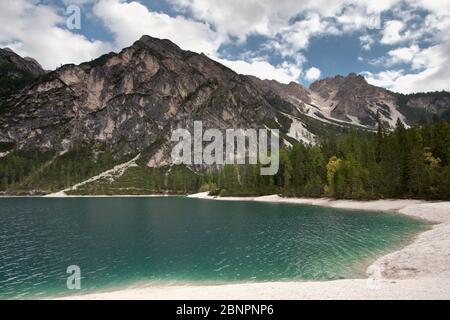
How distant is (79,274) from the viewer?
33.7 m

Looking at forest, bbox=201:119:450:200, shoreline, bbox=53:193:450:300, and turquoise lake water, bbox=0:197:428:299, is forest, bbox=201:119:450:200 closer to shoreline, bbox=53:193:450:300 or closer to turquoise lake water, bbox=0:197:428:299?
turquoise lake water, bbox=0:197:428:299

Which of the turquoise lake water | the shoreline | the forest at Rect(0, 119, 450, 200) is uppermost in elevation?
the forest at Rect(0, 119, 450, 200)

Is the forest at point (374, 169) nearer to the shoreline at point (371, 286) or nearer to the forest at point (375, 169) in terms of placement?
the forest at point (375, 169)

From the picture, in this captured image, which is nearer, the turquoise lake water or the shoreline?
the shoreline

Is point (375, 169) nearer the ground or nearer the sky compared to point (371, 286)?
nearer the sky

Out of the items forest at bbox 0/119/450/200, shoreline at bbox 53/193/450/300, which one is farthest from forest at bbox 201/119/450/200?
shoreline at bbox 53/193/450/300

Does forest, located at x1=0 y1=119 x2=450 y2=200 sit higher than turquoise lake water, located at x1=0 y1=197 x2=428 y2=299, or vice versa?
forest, located at x1=0 y1=119 x2=450 y2=200

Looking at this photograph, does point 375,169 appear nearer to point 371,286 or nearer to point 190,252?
point 190,252

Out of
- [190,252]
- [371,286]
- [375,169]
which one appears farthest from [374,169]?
[371,286]

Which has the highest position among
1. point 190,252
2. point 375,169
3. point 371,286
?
point 375,169

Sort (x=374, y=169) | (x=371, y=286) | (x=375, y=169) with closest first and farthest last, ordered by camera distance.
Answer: (x=371, y=286) → (x=375, y=169) → (x=374, y=169)

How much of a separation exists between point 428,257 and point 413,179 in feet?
221
